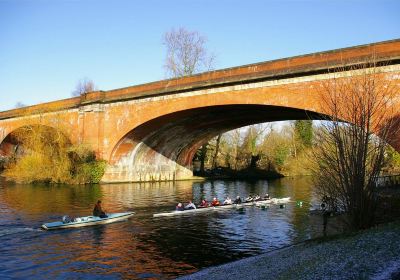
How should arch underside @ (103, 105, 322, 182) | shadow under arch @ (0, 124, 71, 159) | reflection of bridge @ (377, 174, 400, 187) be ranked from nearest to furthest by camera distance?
reflection of bridge @ (377, 174, 400, 187)
arch underside @ (103, 105, 322, 182)
shadow under arch @ (0, 124, 71, 159)

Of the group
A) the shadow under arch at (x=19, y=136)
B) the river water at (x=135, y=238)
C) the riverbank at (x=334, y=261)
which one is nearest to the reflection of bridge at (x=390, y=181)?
the river water at (x=135, y=238)

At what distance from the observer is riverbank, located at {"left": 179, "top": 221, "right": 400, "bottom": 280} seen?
6977 mm

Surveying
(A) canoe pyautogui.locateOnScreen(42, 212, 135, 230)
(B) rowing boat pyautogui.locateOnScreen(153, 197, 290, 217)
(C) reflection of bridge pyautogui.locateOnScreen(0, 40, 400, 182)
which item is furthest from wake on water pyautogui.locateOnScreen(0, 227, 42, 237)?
(C) reflection of bridge pyautogui.locateOnScreen(0, 40, 400, 182)

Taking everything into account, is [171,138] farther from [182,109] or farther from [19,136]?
[19,136]

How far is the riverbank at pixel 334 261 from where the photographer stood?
22.9 feet

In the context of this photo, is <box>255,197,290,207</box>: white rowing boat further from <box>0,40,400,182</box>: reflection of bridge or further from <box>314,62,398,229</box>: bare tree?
<box>314,62,398,229</box>: bare tree

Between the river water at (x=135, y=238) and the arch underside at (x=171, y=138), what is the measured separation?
25.0ft

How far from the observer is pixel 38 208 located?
749 inches

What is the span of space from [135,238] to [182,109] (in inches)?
542

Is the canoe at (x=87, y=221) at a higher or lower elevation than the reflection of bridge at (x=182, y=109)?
lower

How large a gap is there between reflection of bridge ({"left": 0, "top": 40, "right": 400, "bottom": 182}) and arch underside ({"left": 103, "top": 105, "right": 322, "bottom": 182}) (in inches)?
2.8

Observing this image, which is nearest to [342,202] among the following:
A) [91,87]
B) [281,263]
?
[281,263]

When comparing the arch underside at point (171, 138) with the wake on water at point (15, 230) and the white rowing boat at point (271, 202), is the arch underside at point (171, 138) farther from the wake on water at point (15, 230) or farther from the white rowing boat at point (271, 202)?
the wake on water at point (15, 230)

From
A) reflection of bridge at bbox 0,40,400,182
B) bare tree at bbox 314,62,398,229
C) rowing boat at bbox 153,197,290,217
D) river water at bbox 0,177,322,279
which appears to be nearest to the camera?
bare tree at bbox 314,62,398,229
